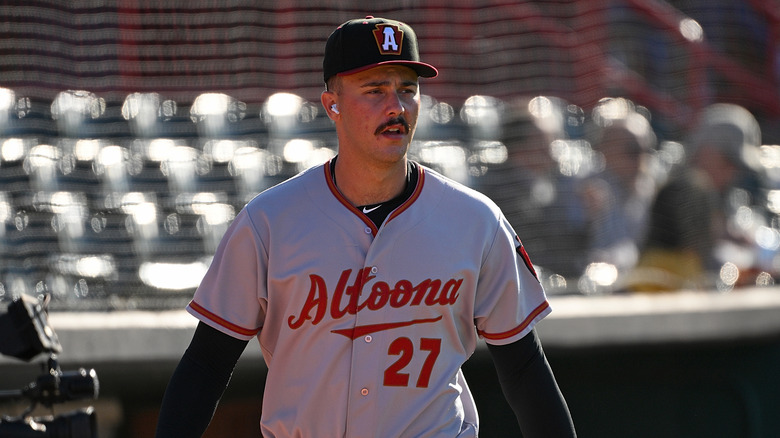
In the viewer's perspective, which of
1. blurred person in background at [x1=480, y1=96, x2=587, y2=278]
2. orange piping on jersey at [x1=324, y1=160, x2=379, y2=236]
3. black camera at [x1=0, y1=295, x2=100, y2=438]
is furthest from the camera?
blurred person in background at [x1=480, y1=96, x2=587, y2=278]

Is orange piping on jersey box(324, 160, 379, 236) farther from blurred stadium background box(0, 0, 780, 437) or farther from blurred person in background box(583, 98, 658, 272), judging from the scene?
blurred person in background box(583, 98, 658, 272)

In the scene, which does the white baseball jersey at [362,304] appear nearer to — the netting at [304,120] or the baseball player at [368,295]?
the baseball player at [368,295]

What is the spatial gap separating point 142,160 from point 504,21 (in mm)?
2425

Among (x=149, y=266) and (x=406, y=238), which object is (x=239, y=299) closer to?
Answer: (x=406, y=238)

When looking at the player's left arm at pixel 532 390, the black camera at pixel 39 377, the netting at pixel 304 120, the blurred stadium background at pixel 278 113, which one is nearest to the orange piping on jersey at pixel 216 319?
the black camera at pixel 39 377

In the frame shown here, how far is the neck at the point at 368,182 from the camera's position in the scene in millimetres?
2611

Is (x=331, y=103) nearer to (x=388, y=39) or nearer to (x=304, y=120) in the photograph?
(x=388, y=39)

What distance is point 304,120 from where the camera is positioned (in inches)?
273

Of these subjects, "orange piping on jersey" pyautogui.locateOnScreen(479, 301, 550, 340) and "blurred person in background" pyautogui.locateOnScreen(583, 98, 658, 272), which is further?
"blurred person in background" pyautogui.locateOnScreen(583, 98, 658, 272)

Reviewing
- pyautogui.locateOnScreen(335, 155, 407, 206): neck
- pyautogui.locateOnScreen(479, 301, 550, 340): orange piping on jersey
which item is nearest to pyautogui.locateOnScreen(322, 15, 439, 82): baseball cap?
pyautogui.locateOnScreen(335, 155, 407, 206): neck

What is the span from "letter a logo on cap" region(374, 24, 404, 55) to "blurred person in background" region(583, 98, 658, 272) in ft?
10.6

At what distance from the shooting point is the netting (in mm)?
5418

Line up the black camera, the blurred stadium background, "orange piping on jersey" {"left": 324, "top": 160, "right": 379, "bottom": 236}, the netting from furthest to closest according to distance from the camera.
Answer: the netting, the blurred stadium background, the black camera, "orange piping on jersey" {"left": 324, "top": 160, "right": 379, "bottom": 236}

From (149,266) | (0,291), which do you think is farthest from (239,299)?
(149,266)
